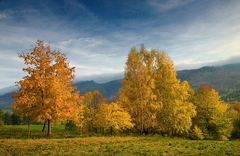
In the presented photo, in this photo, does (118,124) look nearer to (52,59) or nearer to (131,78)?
(131,78)

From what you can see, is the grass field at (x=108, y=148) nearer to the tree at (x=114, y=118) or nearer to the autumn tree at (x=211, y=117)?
the tree at (x=114, y=118)

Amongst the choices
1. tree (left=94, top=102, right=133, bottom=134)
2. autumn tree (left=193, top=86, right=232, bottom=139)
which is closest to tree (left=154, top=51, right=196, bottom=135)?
tree (left=94, top=102, right=133, bottom=134)

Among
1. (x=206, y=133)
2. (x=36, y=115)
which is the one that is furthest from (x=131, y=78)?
(x=206, y=133)

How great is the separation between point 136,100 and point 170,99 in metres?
7.80

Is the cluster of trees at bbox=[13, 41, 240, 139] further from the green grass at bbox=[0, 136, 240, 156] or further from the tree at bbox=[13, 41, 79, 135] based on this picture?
the green grass at bbox=[0, 136, 240, 156]

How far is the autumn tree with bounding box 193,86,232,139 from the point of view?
211 feet

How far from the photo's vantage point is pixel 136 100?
5169 centimetres

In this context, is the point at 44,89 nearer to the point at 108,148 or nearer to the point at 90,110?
the point at 108,148

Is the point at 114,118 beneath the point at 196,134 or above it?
above

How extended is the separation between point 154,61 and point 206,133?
25784 mm

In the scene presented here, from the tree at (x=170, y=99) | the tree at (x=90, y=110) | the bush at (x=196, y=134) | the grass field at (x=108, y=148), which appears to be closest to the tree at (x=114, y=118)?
the tree at (x=170, y=99)

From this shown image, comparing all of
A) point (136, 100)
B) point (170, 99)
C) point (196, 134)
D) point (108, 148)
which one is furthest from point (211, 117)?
point (108, 148)

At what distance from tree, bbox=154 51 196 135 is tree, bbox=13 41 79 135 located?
21.4 meters

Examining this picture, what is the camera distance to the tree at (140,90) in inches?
2012
